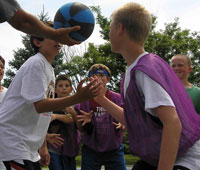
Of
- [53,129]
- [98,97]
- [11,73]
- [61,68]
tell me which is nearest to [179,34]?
[61,68]

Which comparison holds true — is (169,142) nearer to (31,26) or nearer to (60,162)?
(31,26)

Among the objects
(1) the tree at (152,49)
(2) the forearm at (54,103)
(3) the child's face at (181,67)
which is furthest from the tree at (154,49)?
(2) the forearm at (54,103)

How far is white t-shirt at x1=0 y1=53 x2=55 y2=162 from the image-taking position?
328 cm

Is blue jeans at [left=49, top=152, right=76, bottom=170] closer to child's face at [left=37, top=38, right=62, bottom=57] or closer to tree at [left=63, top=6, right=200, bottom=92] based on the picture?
child's face at [left=37, top=38, right=62, bottom=57]

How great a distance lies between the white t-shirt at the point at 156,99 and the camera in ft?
7.49

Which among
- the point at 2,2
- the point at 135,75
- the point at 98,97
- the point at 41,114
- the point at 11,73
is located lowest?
the point at 11,73

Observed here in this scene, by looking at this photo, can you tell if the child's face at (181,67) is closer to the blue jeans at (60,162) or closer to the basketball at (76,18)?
the blue jeans at (60,162)

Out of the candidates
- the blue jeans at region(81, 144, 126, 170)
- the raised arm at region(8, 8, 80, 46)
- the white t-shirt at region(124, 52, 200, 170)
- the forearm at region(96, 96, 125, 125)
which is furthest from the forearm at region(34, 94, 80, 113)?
the blue jeans at region(81, 144, 126, 170)

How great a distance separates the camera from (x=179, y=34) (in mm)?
25750

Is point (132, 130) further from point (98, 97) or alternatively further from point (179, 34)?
point (179, 34)

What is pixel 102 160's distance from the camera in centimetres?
556

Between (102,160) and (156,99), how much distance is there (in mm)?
3486

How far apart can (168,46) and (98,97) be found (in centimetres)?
2245

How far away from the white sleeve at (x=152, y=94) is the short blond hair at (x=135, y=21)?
20.2 inches
